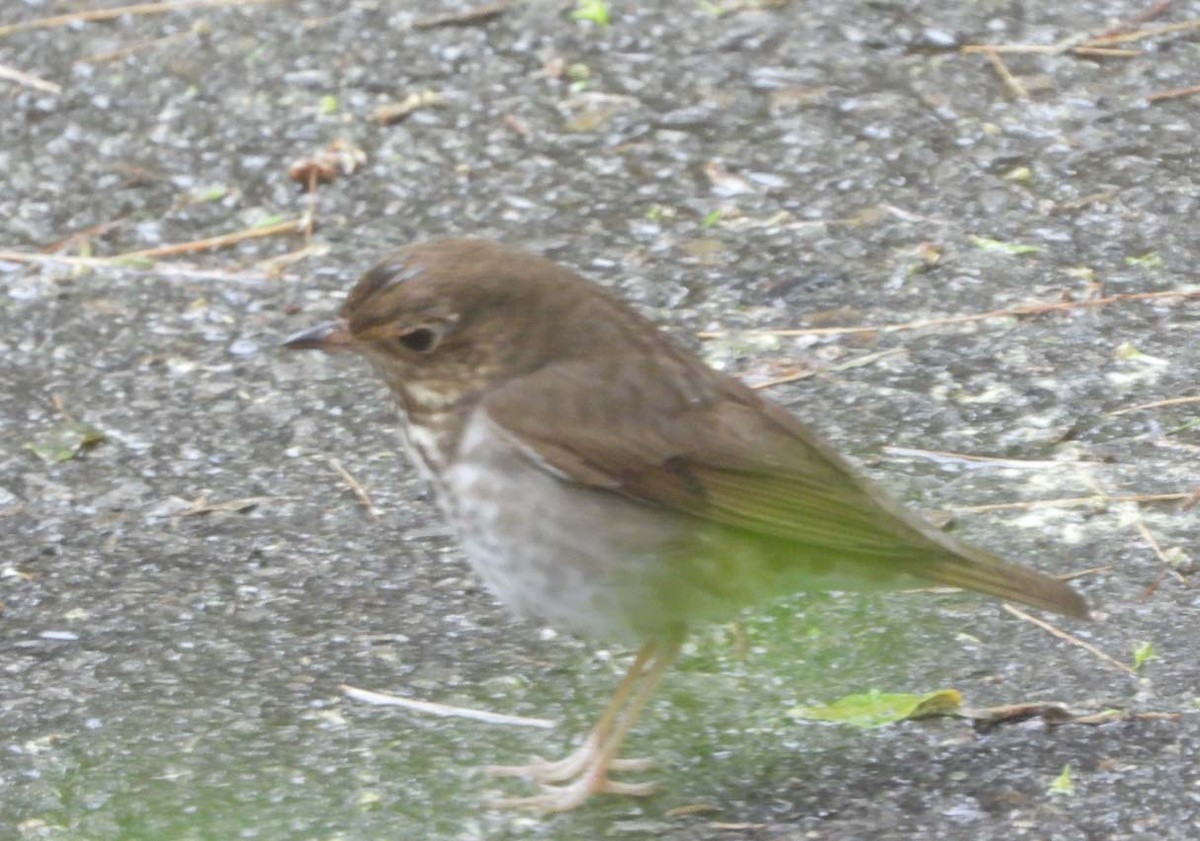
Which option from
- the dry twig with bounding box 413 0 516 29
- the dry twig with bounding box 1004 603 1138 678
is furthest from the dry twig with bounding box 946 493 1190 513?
the dry twig with bounding box 413 0 516 29

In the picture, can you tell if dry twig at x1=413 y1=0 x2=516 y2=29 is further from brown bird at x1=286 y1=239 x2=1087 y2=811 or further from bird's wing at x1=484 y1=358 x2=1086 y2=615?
bird's wing at x1=484 y1=358 x2=1086 y2=615

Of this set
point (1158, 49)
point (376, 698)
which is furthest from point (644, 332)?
point (1158, 49)

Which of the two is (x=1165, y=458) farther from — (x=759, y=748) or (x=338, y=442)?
(x=338, y=442)

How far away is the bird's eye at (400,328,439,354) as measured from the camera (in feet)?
12.4

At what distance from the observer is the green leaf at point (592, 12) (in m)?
6.69

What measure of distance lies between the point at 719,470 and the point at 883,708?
543 millimetres

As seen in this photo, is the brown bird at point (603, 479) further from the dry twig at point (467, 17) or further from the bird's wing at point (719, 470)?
the dry twig at point (467, 17)

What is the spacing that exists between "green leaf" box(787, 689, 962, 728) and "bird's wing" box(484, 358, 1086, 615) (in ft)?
0.75

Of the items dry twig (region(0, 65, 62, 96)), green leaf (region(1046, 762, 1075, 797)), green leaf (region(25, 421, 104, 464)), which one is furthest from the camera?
dry twig (region(0, 65, 62, 96))

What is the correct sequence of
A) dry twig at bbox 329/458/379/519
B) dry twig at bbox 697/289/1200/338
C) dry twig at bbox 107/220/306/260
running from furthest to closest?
dry twig at bbox 107/220/306/260, dry twig at bbox 697/289/1200/338, dry twig at bbox 329/458/379/519

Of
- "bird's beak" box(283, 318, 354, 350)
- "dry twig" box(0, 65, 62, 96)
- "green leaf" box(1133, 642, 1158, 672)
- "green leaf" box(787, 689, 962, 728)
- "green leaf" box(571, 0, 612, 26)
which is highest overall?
"bird's beak" box(283, 318, 354, 350)

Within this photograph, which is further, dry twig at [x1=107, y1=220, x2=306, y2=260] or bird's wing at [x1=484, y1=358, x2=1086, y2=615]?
dry twig at [x1=107, y1=220, x2=306, y2=260]

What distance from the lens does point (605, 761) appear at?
3658 millimetres

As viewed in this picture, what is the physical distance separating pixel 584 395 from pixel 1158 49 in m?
3.30
